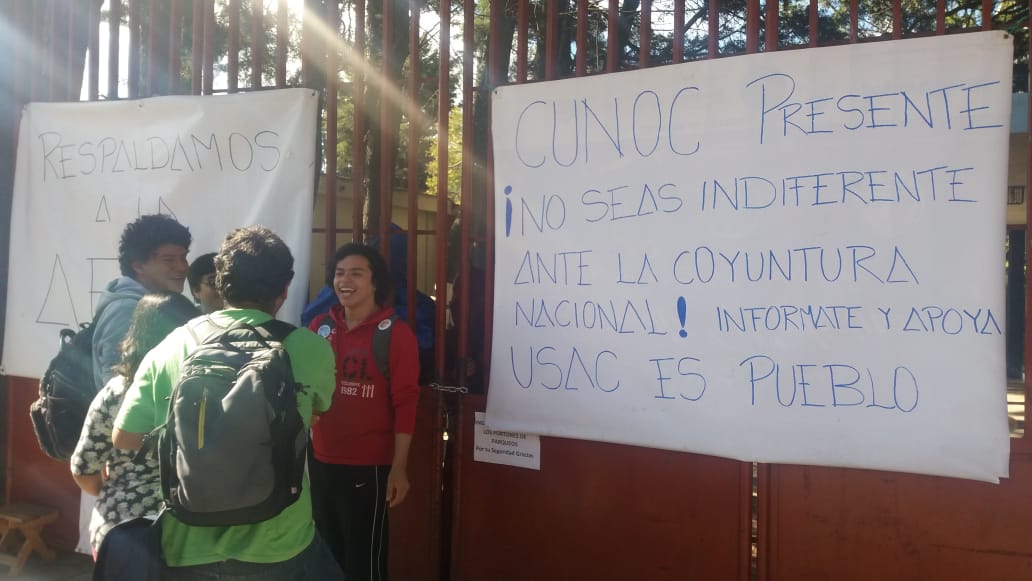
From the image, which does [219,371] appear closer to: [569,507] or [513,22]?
[569,507]

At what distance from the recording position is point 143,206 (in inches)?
158

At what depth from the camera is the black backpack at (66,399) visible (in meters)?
2.59

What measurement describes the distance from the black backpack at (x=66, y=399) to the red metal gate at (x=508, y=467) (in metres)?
1.37

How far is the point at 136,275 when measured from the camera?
288cm

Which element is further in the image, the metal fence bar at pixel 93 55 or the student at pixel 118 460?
the metal fence bar at pixel 93 55

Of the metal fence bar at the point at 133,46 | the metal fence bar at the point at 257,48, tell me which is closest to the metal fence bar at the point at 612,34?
the metal fence bar at the point at 257,48

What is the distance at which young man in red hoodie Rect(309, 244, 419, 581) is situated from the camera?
3.04m

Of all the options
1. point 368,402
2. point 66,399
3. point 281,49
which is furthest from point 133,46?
point 368,402

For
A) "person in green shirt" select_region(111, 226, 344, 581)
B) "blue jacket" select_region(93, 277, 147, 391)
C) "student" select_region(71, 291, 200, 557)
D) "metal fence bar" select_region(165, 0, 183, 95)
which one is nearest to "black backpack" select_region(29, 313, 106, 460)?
"blue jacket" select_region(93, 277, 147, 391)

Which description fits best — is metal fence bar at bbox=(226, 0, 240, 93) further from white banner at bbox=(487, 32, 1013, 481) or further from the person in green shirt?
the person in green shirt

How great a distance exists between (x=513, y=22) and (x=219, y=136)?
351 cm

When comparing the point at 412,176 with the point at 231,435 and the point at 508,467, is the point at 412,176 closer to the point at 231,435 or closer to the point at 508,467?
the point at 508,467

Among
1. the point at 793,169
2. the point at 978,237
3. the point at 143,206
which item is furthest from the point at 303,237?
the point at 978,237

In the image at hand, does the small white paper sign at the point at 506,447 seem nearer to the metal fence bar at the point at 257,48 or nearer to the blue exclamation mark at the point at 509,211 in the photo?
the blue exclamation mark at the point at 509,211
